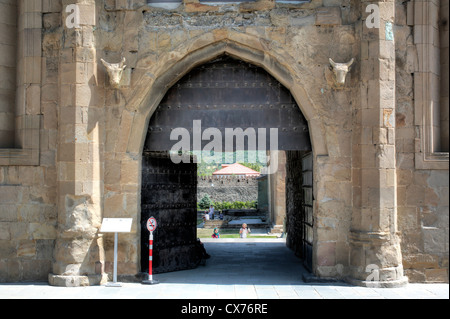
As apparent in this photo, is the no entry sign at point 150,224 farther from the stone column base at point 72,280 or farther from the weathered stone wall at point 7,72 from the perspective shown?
the weathered stone wall at point 7,72

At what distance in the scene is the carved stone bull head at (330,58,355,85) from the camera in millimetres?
7938

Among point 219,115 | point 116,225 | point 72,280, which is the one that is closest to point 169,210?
point 116,225

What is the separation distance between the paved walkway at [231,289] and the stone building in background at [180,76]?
1.28ft

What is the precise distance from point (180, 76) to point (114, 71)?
3.78 ft

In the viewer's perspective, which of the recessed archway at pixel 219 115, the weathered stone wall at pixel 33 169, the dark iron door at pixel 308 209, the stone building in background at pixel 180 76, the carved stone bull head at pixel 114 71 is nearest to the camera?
the stone building in background at pixel 180 76

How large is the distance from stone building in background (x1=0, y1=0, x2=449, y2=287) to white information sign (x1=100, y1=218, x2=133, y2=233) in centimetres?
24

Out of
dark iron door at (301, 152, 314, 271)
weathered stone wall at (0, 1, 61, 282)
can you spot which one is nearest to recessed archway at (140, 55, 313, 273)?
dark iron door at (301, 152, 314, 271)

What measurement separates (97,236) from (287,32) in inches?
182

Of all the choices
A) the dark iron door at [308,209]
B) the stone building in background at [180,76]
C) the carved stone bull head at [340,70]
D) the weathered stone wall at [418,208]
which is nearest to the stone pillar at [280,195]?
the dark iron door at [308,209]

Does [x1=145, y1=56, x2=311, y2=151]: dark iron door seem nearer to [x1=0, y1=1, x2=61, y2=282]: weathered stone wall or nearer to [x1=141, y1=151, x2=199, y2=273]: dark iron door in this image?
[x1=141, y1=151, x2=199, y2=273]: dark iron door

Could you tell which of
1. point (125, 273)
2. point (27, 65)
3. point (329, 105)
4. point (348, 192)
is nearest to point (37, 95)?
point (27, 65)

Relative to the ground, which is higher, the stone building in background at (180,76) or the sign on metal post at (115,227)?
the stone building in background at (180,76)

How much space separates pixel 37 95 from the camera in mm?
8266

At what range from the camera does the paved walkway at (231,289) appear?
704cm
